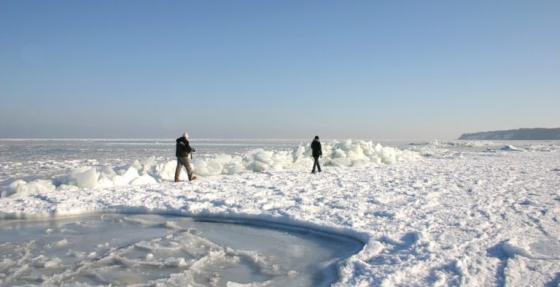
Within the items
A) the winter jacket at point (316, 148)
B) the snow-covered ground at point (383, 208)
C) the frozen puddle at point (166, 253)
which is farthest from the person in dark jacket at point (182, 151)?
the frozen puddle at point (166, 253)

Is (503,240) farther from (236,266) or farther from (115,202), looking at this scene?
(115,202)

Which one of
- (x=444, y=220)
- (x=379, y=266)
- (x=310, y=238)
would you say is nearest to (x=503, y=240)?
(x=444, y=220)

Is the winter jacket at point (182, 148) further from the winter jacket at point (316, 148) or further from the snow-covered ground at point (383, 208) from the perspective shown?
the winter jacket at point (316, 148)

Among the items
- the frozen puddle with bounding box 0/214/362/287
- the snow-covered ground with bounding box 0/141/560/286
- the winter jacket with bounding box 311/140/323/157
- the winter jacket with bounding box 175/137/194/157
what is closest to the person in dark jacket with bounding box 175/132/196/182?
the winter jacket with bounding box 175/137/194/157

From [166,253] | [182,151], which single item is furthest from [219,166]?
[166,253]

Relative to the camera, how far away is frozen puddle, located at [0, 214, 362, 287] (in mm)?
3693

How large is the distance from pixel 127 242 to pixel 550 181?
9.58 meters

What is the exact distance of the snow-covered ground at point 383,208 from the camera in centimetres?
377

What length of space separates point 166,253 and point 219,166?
7722mm

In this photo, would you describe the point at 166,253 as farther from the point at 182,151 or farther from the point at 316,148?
the point at 316,148

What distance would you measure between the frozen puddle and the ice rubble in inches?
115

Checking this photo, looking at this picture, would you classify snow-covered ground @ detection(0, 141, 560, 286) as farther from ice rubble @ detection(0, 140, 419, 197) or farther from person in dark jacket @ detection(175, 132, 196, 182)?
person in dark jacket @ detection(175, 132, 196, 182)

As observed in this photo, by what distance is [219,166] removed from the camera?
12.1 metres

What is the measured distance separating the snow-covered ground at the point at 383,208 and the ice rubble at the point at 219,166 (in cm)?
4
